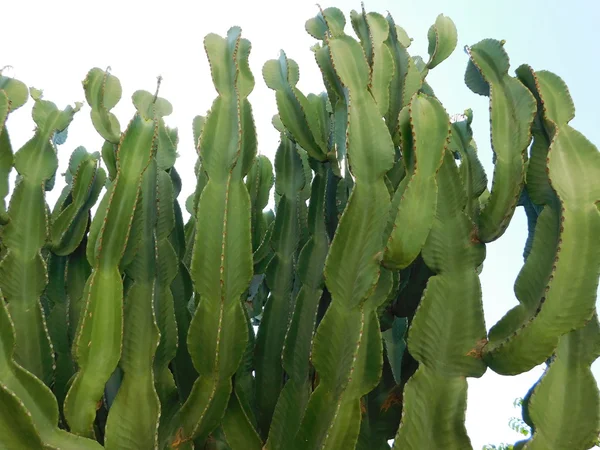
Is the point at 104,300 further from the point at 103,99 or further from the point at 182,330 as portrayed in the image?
the point at 103,99

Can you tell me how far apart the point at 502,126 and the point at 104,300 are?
3.44ft

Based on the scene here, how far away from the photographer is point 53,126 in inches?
→ 85.4

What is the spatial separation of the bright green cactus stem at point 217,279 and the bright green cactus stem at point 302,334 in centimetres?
16

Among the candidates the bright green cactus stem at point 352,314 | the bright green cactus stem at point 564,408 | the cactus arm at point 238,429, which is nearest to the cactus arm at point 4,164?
the cactus arm at point 238,429

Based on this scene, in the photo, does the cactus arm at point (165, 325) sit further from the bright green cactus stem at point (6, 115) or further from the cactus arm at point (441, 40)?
the cactus arm at point (441, 40)

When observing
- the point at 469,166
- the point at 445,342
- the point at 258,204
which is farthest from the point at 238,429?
the point at 469,166

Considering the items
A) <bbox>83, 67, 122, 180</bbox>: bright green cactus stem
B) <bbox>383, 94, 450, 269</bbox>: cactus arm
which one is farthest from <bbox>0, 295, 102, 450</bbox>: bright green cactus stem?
<bbox>383, 94, 450, 269</bbox>: cactus arm

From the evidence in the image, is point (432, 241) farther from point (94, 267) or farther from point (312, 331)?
point (94, 267)

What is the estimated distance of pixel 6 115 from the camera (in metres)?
1.81

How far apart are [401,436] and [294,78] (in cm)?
118

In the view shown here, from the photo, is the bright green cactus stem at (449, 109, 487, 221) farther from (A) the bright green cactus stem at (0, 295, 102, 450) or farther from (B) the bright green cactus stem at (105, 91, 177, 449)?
(A) the bright green cactus stem at (0, 295, 102, 450)

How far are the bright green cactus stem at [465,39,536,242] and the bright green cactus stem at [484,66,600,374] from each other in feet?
0.14

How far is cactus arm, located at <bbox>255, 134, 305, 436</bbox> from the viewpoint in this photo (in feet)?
5.99

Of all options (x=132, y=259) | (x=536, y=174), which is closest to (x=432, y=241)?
(x=536, y=174)
